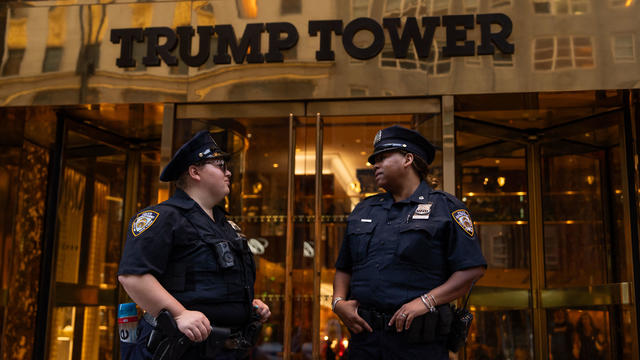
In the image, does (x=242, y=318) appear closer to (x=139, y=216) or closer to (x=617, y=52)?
(x=139, y=216)

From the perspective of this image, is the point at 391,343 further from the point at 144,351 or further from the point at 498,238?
the point at 498,238

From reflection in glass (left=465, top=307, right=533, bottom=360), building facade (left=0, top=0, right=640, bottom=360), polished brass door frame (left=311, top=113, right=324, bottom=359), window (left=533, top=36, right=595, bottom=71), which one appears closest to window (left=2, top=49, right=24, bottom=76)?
building facade (left=0, top=0, right=640, bottom=360)

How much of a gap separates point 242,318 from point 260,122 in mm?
2719

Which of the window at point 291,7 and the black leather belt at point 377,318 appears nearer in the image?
the black leather belt at point 377,318

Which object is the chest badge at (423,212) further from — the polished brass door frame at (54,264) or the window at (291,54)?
Answer: the polished brass door frame at (54,264)

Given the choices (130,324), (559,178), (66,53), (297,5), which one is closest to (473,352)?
(559,178)

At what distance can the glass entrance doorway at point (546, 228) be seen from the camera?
592 centimetres

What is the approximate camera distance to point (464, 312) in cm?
350

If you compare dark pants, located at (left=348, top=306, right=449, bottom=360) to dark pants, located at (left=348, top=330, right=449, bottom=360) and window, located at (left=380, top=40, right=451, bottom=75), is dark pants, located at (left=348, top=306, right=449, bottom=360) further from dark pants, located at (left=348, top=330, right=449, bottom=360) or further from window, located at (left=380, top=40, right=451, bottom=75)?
window, located at (left=380, top=40, right=451, bottom=75)

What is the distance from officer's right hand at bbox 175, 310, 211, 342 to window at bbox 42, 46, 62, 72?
148 inches

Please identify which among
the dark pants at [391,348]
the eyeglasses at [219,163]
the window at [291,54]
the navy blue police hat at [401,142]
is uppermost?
the window at [291,54]

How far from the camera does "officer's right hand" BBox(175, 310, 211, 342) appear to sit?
274cm

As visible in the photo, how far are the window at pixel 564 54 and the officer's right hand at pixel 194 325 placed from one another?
3.62m

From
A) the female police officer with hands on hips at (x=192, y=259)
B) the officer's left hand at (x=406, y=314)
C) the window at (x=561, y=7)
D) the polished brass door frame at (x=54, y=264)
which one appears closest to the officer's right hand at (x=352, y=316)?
the officer's left hand at (x=406, y=314)
